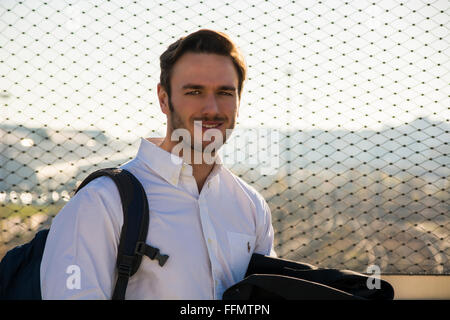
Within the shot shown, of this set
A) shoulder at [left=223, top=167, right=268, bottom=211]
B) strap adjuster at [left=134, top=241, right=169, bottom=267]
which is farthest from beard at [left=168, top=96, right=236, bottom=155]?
strap adjuster at [left=134, top=241, right=169, bottom=267]

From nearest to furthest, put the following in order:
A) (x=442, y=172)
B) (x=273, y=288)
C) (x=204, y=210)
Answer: (x=273, y=288)
(x=204, y=210)
(x=442, y=172)

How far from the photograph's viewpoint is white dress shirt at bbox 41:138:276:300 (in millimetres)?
927

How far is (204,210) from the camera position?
1.13 meters

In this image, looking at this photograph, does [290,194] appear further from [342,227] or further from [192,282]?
[192,282]

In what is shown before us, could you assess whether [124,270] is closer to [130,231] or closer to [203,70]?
[130,231]

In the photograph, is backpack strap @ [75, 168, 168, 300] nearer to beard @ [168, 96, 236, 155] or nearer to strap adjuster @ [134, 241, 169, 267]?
strap adjuster @ [134, 241, 169, 267]

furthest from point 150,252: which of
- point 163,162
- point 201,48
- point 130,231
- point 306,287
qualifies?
point 201,48

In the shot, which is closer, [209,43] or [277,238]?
[209,43]

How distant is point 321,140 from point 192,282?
171cm

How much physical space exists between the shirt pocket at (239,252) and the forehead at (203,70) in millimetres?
422

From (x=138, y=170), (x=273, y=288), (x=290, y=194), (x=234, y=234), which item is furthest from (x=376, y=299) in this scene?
(x=290, y=194)

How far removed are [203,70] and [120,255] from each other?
0.55 meters

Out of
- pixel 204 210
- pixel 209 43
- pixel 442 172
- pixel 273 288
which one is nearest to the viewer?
pixel 273 288

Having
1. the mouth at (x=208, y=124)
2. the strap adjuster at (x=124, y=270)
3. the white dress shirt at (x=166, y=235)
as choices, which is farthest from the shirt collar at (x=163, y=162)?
the strap adjuster at (x=124, y=270)
